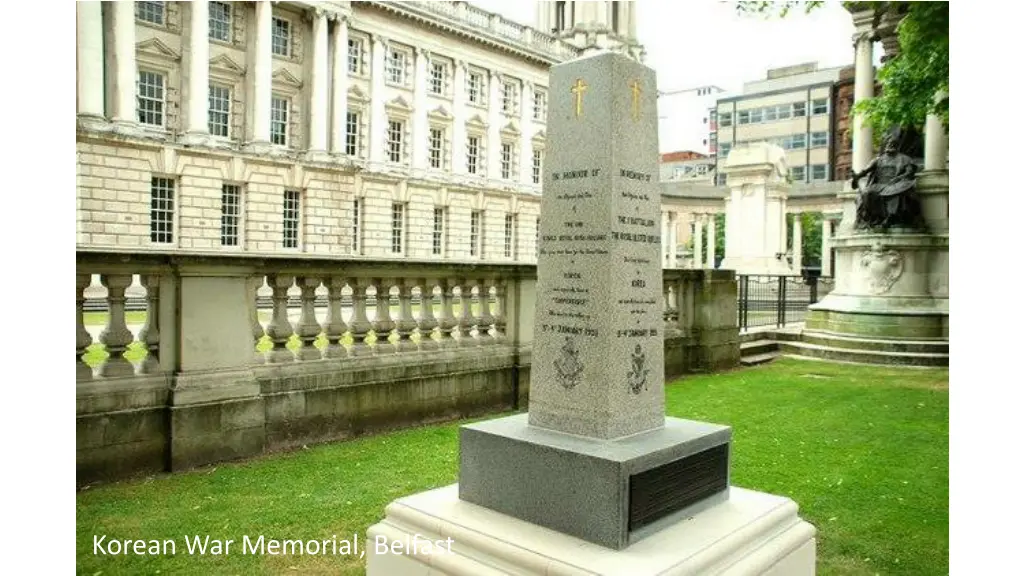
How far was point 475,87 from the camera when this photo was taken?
5153 centimetres

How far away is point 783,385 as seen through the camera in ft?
34.8

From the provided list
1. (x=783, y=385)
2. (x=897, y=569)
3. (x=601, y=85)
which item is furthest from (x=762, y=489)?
(x=783, y=385)

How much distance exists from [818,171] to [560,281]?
77.6 m

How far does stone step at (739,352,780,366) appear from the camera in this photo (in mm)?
12844

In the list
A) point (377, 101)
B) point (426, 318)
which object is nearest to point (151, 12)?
point (377, 101)

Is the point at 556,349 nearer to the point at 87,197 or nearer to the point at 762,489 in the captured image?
the point at 762,489

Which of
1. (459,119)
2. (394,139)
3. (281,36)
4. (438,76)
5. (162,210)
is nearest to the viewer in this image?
(162,210)

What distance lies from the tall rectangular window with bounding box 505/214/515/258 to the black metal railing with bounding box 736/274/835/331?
31.1 meters

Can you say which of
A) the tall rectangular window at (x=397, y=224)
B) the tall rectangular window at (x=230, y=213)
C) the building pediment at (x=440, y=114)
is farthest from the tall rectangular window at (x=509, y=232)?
the tall rectangular window at (x=230, y=213)

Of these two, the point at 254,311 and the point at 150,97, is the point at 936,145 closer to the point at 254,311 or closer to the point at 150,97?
the point at 254,311

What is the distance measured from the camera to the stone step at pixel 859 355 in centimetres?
1301

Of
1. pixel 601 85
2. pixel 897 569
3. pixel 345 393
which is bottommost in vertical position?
pixel 897 569

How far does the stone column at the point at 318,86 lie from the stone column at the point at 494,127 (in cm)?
1489

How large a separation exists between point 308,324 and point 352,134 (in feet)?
129
